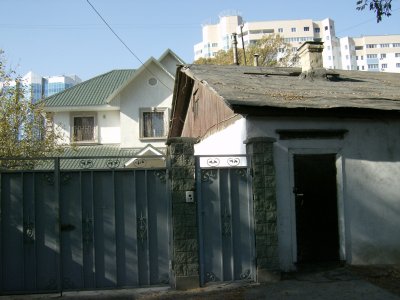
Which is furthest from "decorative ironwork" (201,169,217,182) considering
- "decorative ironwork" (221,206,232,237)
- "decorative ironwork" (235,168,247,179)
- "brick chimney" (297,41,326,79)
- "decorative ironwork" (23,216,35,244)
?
"brick chimney" (297,41,326,79)

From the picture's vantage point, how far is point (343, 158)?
8.32 metres

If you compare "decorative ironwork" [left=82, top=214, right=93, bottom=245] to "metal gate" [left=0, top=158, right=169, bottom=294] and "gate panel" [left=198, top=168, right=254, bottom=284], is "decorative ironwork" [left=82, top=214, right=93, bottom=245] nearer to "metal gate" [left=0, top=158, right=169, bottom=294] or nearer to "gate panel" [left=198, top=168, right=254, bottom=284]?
"metal gate" [left=0, top=158, right=169, bottom=294]

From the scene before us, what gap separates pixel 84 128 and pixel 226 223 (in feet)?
62.3

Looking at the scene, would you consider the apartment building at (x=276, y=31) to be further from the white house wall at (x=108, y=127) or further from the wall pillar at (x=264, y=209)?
the wall pillar at (x=264, y=209)

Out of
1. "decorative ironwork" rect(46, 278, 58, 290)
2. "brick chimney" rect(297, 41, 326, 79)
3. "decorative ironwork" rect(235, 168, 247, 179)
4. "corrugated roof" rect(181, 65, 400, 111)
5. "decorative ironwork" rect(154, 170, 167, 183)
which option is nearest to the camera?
"decorative ironwork" rect(46, 278, 58, 290)

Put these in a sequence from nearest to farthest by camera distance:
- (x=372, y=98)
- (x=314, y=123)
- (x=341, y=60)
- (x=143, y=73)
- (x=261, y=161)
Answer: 1. (x=261, y=161)
2. (x=314, y=123)
3. (x=372, y=98)
4. (x=143, y=73)
5. (x=341, y=60)

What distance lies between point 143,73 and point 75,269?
18.6 meters

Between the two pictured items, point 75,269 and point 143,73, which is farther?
point 143,73

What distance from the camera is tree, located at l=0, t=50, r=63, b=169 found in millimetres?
15492

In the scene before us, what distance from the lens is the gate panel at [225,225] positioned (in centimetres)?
718

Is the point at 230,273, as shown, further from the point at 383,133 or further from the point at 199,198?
the point at 383,133

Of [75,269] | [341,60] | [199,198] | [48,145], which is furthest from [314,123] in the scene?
[341,60]

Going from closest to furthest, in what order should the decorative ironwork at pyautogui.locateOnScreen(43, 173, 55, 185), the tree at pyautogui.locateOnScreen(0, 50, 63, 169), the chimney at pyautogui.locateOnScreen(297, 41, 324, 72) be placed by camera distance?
the decorative ironwork at pyautogui.locateOnScreen(43, 173, 55, 185) < the chimney at pyautogui.locateOnScreen(297, 41, 324, 72) < the tree at pyautogui.locateOnScreen(0, 50, 63, 169)

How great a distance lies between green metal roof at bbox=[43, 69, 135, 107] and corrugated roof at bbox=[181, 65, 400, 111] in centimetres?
1320
